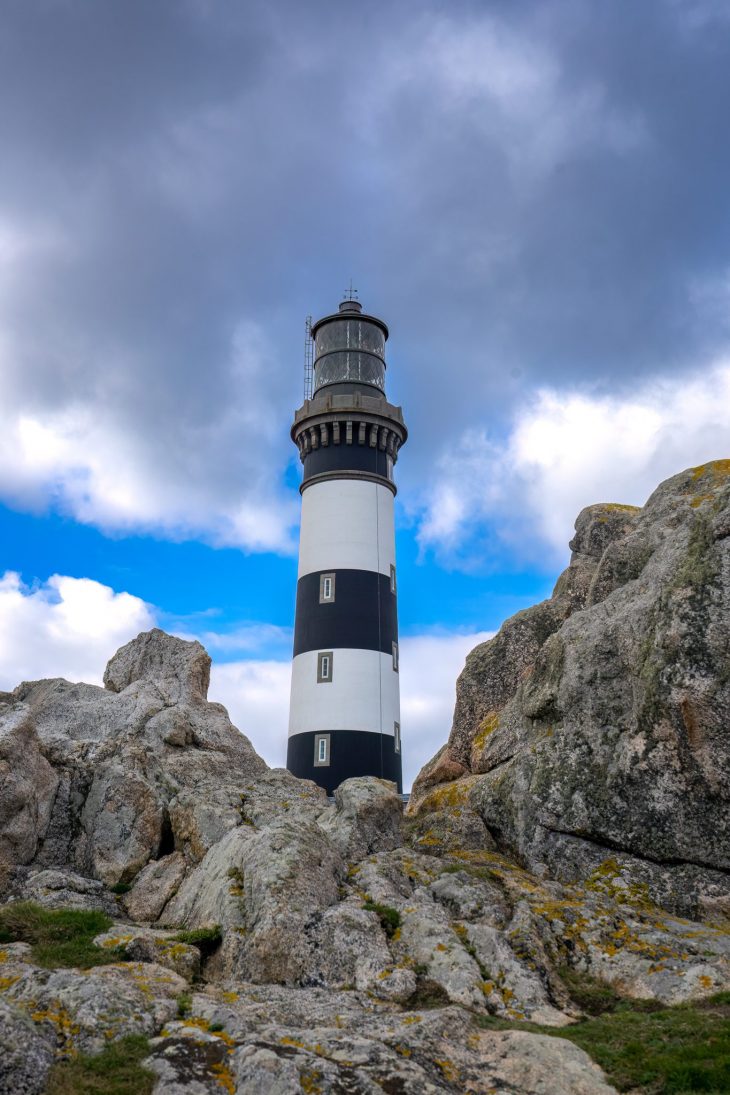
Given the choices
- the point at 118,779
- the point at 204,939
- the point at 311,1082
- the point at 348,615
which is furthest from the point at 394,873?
the point at 348,615

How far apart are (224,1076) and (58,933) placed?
5.98 metres

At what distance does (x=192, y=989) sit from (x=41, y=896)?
5459 mm

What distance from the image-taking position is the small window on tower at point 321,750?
141 ft

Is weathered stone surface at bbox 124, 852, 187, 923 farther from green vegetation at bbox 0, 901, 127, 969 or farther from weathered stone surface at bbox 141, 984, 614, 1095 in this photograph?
weathered stone surface at bbox 141, 984, 614, 1095

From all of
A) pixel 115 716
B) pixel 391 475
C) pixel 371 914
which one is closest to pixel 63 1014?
pixel 371 914

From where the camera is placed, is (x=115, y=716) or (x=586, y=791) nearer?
(x=586, y=791)

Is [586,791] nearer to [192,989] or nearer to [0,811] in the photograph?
[192,989]

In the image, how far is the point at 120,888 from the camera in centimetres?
1811

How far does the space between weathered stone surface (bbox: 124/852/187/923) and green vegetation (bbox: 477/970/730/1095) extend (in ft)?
27.9

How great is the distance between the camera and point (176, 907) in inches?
674

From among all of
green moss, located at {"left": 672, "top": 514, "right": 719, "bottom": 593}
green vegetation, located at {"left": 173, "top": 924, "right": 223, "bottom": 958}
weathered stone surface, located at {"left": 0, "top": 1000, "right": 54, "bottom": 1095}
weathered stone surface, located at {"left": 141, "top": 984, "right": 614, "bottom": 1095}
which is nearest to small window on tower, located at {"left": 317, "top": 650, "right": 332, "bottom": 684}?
green moss, located at {"left": 672, "top": 514, "right": 719, "bottom": 593}

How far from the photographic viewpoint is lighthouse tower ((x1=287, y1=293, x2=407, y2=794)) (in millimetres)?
43969

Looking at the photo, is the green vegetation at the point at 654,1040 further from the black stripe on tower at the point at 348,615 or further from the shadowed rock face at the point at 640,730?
the black stripe on tower at the point at 348,615

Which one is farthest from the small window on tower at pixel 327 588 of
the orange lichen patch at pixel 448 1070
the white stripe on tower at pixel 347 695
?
the orange lichen patch at pixel 448 1070
